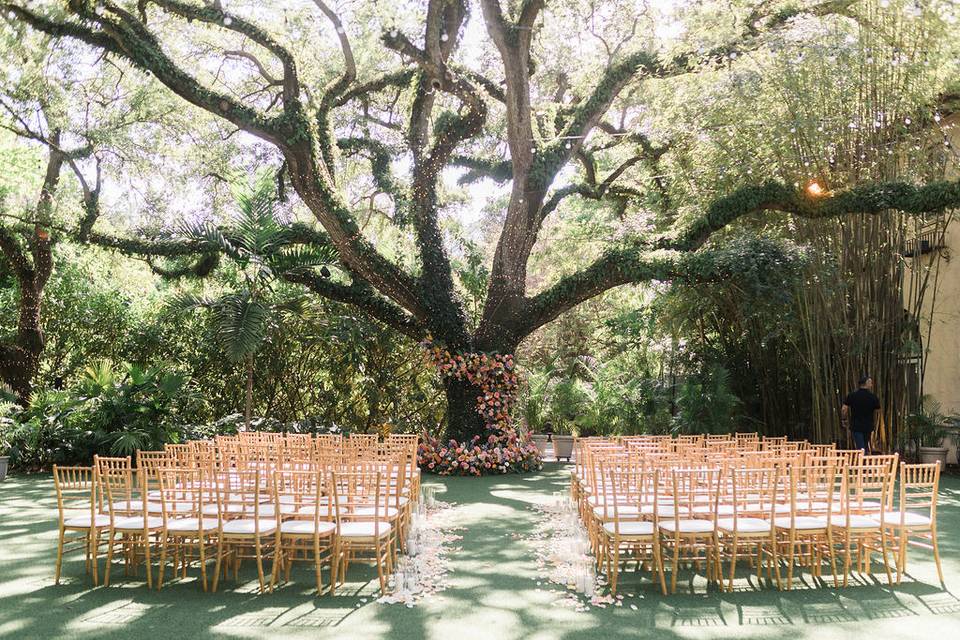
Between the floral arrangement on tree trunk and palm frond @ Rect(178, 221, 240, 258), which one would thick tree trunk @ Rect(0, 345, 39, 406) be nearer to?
palm frond @ Rect(178, 221, 240, 258)

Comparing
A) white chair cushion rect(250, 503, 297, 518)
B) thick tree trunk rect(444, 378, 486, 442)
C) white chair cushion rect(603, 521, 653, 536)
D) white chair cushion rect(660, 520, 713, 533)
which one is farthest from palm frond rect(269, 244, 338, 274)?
white chair cushion rect(660, 520, 713, 533)

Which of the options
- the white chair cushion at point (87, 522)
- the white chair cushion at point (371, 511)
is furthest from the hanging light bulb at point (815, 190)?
the white chair cushion at point (87, 522)

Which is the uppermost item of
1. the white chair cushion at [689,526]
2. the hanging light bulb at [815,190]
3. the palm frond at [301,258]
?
the hanging light bulb at [815,190]

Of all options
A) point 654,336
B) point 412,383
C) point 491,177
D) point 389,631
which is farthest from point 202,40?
point 389,631

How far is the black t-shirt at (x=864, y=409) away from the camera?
415 inches

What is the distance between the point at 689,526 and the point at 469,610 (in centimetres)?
150

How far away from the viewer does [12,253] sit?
13141mm

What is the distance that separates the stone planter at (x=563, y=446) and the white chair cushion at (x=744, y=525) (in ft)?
33.3

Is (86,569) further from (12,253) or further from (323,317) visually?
(12,253)

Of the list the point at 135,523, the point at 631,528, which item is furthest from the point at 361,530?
the point at 631,528

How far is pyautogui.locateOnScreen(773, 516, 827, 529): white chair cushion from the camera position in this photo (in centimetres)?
492

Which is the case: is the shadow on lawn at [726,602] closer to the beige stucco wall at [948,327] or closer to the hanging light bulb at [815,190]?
the hanging light bulb at [815,190]

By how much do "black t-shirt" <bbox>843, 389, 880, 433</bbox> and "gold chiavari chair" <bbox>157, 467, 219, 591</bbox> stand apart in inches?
341

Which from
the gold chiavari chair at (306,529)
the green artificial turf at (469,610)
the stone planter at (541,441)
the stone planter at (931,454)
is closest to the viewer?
the green artificial turf at (469,610)
